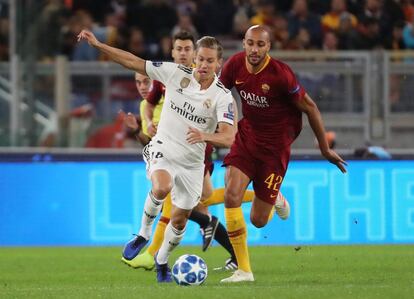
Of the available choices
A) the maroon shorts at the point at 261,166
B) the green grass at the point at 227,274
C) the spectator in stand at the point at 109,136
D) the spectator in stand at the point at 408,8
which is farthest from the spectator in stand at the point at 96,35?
the maroon shorts at the point at 261,166

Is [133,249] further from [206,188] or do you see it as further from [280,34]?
[280,34]

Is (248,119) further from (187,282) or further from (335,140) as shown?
(335,140)

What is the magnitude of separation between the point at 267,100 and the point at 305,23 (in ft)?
28.1

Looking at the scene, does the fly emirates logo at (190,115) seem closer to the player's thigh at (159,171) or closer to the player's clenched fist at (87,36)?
the player's thigh at (159,171)

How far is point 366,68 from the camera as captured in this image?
17.5m

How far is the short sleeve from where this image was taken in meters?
10.3

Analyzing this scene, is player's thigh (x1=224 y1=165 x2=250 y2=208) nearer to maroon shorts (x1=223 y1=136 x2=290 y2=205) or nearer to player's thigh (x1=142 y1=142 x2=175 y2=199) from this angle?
maroon shorts (x1=223 y1=136 x2=290 y2=205)

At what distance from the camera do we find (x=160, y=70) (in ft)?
34.5

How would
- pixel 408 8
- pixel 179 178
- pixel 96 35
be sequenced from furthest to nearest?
1. pixel 408 8
2. pixel 96 35
3. pixel 179 178

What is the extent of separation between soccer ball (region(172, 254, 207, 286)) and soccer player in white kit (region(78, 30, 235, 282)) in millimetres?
597

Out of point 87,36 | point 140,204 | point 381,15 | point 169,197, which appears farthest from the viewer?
point 381,15

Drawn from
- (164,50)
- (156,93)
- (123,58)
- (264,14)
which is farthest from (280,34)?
(123,58)

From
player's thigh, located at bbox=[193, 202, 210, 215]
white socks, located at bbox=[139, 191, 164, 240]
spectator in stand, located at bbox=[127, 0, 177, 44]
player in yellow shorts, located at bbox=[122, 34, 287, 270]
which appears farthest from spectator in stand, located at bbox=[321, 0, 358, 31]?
white socks, located at bbox=[139, 191, 164, 240]

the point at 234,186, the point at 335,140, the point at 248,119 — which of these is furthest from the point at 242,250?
the point at 335,140
